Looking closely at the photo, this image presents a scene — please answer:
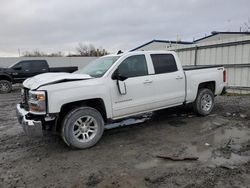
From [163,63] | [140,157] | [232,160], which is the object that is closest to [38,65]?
[163,63]

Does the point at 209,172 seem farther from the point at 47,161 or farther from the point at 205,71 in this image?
the point at 205,71

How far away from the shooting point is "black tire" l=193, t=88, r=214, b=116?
7004 mm

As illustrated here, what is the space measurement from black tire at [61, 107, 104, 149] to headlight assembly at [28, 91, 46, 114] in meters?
0.50

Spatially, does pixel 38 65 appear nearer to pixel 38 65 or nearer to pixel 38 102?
pixel 38 65

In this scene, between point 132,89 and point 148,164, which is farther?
point 132,89

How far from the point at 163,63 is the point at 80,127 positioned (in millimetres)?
2710

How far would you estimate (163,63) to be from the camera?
6238mm

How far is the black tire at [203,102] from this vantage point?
276 inches

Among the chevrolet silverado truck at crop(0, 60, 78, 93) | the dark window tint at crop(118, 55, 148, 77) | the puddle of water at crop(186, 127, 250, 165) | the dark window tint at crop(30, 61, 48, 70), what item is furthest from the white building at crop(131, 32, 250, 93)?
the dark window tint at crop(30, 61, 48, 70)

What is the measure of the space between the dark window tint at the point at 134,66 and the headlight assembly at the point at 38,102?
1.79 metres

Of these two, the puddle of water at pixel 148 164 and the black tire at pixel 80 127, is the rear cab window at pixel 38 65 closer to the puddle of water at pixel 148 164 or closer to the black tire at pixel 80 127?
the black tire at pixel 80 127

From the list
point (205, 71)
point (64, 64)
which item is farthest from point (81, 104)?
point (64, 64)

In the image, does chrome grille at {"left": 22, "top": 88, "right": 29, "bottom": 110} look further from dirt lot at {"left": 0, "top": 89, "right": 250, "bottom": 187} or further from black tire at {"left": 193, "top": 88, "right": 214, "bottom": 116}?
black tire at {"left": 193, "top": 88, "right": 214, "bottom": 116}

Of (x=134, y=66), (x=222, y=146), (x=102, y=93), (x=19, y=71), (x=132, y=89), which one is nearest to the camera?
(x=222, y=146)
